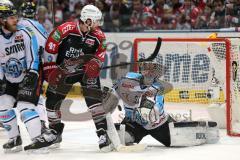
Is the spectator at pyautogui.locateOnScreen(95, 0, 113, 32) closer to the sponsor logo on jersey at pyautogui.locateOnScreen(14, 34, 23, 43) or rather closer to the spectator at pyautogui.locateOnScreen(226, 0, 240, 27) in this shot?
the spectator at pyautogui.locateOnScreen(226, 0, 240, 27)

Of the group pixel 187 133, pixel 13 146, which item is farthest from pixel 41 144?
pixel 187 133

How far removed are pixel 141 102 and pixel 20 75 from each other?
106 centimetres

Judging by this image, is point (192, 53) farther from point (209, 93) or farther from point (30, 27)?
point (30, 27)

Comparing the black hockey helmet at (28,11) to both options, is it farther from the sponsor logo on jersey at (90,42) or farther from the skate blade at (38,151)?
the skate blade at (38,151)

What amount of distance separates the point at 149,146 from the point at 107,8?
5.56 metres

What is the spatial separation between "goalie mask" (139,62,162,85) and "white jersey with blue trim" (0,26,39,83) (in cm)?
97

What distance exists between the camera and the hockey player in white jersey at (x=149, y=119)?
5.53 metres

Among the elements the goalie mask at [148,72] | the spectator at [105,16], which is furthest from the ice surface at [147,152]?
the spectator at [105,16]

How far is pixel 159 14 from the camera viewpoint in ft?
34.4

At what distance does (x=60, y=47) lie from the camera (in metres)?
5.40

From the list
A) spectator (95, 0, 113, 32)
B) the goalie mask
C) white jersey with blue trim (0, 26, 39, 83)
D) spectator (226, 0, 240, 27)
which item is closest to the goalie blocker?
the goalie mask

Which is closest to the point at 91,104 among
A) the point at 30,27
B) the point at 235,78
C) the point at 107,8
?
the point at 30,27

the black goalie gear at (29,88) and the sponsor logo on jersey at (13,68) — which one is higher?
the sponsor logo on jersey at (13,68)

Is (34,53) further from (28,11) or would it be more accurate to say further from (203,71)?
(203,71)
